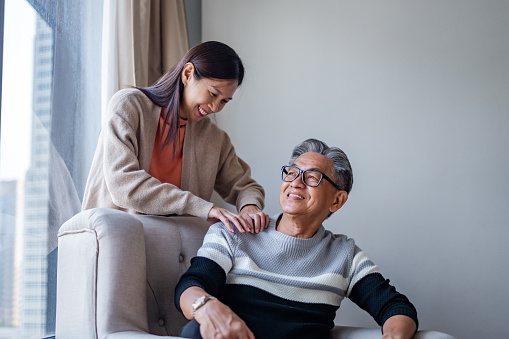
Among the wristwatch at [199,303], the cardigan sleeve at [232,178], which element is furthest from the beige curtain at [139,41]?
the wristwatch at [199,303]

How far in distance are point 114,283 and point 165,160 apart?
0.69 metres

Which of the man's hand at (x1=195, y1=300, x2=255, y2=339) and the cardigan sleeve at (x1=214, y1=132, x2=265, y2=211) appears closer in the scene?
the man's hand at (x1=195, y1=300, x2=255, y2=339)

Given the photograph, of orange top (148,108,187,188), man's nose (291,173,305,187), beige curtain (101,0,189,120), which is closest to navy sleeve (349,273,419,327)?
man's nose (291,173,305,187)

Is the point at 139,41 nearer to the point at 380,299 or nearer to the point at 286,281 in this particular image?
the point at 286,281

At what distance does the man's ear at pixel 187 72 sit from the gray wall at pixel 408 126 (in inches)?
36.5

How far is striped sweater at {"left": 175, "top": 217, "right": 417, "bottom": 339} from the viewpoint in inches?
66.6

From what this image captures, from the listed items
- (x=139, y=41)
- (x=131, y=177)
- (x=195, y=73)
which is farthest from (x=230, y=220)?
(x=139, y=41)

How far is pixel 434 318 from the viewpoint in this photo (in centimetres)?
266

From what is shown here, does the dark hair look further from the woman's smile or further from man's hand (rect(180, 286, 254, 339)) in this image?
man's hand (rect(180, 286, 254, 339))

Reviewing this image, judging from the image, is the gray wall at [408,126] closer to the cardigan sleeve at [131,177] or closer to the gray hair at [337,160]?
the gray hair at [337,160]

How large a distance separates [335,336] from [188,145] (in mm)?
911

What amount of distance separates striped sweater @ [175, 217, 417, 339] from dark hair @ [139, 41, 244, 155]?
19.0 inches

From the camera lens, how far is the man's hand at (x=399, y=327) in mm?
1586

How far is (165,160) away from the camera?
2.17 m
